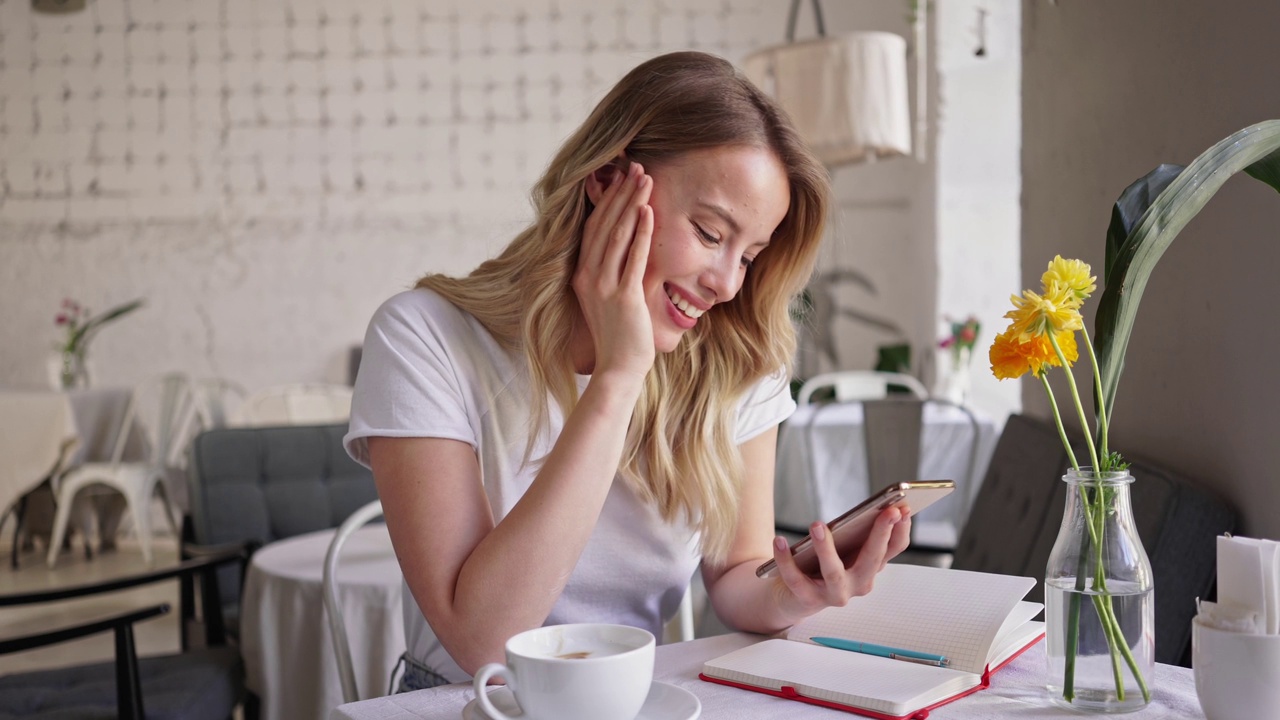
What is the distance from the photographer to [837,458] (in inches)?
139

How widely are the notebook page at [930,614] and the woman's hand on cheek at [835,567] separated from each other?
0.08 ft

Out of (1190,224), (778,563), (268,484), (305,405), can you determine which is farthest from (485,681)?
(305,405)

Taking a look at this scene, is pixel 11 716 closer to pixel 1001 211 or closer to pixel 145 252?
pixel 1001 211

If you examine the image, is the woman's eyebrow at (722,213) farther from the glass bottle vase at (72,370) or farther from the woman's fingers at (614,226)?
the glass bottle vase at (72,370)

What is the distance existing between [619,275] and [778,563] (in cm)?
34

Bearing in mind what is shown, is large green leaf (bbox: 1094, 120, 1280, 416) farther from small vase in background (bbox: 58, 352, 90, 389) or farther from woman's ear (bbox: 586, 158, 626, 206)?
small vase in background (bbox: 58, 352, 90, 389)

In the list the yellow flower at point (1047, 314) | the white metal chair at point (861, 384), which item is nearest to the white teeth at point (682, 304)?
the yellow flower at point (1047, 314)

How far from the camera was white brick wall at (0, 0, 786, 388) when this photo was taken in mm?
5609

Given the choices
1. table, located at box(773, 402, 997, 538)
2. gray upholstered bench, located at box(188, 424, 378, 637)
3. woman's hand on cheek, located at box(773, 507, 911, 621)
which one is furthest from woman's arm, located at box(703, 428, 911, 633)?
table, located at box(773, 402, 997, 538)

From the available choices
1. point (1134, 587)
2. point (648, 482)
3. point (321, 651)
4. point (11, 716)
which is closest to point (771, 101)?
point (648, 482)

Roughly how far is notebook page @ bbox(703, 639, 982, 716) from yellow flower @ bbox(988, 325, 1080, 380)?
24cm

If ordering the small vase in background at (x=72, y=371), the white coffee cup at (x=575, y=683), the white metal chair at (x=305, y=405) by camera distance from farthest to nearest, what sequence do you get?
the small vase in background at (x=72, y=371)
the white metal chair at (x=305, y=405)
the white coffee cup at (x=575, y=683)

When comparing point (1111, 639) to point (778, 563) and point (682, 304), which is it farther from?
point (682, 304)

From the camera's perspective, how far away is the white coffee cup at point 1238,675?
725 millimetres
